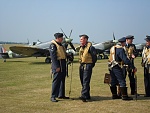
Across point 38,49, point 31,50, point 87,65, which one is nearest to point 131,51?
point 87,65

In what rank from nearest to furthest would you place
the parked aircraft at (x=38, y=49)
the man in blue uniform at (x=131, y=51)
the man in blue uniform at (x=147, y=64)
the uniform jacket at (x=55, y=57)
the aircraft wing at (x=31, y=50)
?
1. the uniform jacket at (x=55, y=57)
2. the man in blue uniform at (x=147, y=64)
3. the man in blue uniform at (x=131, y=51)
4. the aircraft wing at (x=31, y=50)
5. the parked aircraft at (x=38, y=49)

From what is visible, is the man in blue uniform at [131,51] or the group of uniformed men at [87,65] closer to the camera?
the group of uniformed men at [87,65]

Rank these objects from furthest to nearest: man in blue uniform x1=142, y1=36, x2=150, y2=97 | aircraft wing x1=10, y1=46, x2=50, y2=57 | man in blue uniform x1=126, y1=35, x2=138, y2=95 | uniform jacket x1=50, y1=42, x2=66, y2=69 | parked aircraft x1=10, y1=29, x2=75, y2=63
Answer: parked aircraft x1=10, y1=29, x2=75, y2=63, aircraft wing x1=10, y1=46, x2=50, y2=57, man in blue uniform x1=126, y1=35, x2=138, y2=95, man in blue uniform x1=142, y1=36, x2=150, y2=97, uniform jacket x1=50, y1=42, x2=66, y2=69

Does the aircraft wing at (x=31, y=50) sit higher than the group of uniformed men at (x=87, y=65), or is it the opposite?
the aircraft wing at (x=31, y=50)

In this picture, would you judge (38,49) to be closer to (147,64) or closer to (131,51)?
(131,51)

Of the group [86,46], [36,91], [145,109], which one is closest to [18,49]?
[36,91]

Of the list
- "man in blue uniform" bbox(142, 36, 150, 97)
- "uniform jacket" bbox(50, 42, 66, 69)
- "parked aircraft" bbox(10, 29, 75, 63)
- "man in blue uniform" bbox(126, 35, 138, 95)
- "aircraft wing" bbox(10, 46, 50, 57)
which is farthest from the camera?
"parked aircraft" bbox(10, 29, 75, 63)

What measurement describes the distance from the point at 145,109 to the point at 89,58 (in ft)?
6.81

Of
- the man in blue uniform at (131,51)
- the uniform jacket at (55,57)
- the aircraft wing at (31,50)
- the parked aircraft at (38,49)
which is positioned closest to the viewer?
the uniform jacket at (55,57)

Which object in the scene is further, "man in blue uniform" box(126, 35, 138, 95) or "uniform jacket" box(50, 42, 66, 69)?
"man in blue uniform" box(126, 35, 138, 95)

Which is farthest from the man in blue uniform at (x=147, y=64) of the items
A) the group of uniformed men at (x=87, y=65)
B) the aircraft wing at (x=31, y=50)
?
the aircraft wing at (x=31, y=50)

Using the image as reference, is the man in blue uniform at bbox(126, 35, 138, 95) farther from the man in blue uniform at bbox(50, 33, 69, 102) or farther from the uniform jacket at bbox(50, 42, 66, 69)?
the uniform jacket at bbox(50, 42, 66, 69)

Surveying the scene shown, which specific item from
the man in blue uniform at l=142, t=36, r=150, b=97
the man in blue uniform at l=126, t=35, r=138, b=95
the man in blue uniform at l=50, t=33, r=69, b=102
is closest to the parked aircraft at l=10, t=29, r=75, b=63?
the man in blue uniform at l=126, t=35, r=138, b=95

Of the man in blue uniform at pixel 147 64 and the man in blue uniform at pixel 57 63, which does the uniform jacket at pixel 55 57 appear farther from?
the man in blue uniform at pixel 147 64
